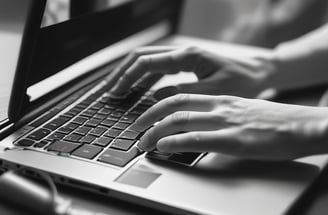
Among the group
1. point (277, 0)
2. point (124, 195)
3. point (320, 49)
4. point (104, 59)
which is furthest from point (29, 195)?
point (277, 0)

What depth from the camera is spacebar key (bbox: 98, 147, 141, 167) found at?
55cm

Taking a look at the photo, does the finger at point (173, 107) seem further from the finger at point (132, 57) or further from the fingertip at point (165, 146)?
the finger at point (132, 57)

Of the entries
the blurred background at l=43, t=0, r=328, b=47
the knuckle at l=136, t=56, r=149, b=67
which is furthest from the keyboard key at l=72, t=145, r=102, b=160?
the blurred background at l=43, t=0, r=328, b=47

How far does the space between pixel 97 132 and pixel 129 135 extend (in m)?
0.05

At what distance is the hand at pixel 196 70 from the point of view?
0.75 m

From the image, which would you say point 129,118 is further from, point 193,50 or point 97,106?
point 193,50

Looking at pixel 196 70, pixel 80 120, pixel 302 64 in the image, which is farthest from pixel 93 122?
pixel 302 64

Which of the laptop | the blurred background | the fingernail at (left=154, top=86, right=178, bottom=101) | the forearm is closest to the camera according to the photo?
the laptop

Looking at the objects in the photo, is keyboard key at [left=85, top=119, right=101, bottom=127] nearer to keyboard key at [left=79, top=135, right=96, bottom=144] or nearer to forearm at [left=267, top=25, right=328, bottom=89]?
keyboard key at [left=79, top=135, right=96, bottom=144]

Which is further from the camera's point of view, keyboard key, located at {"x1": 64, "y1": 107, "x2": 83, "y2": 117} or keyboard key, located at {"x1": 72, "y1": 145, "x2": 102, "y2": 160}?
keyboard key, located at {"x1": 64, "y1": 107, "x2": 83, "y2": 117}

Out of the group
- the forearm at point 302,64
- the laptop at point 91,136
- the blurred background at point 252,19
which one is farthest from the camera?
the blurred background at point 252,19

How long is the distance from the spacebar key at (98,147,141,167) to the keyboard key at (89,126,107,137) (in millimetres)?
49

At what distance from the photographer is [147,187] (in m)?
0.51

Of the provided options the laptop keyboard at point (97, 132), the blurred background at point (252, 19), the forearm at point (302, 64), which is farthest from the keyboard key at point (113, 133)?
the blurred background at point (252, 19)
